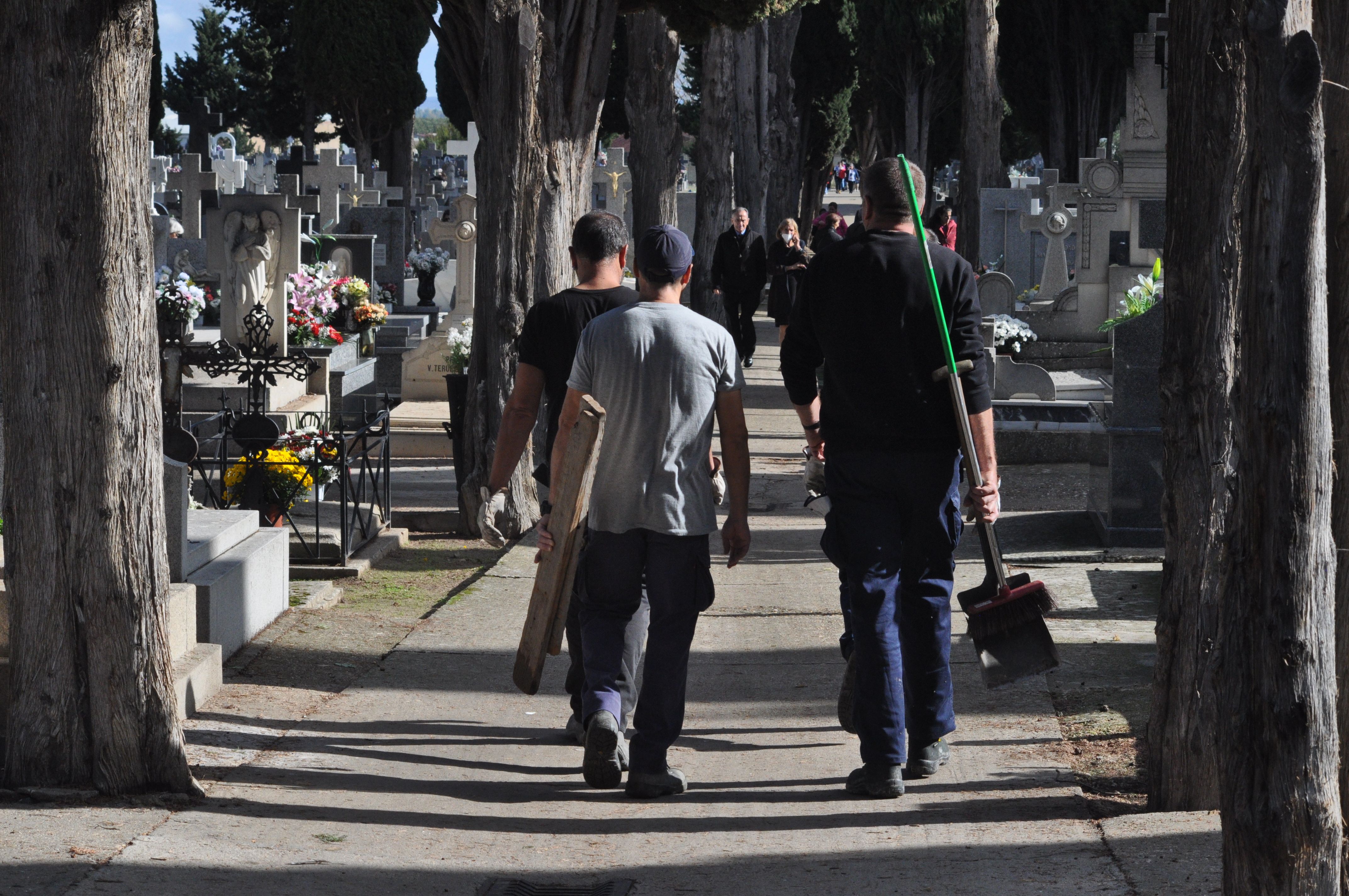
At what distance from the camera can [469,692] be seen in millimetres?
6176

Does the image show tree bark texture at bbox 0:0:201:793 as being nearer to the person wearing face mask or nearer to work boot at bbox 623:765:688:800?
work boot at bbox 623:765:688:800

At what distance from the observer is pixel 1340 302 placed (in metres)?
3.49

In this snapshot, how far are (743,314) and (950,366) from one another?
1465 centimetres

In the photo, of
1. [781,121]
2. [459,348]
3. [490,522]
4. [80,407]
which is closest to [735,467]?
[490,522]

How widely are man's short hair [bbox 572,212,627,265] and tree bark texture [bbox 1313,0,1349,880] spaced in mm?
2436

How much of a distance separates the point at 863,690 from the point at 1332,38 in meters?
2.23

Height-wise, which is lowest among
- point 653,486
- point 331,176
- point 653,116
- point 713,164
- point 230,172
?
point 653,486

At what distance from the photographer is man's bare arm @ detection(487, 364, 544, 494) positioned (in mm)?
5230

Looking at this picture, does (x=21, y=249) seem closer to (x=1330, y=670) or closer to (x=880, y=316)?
(x=880, y=316)

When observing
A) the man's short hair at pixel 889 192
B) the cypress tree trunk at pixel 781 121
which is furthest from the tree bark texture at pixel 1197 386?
the cypress tree trunk at pixel 781 121

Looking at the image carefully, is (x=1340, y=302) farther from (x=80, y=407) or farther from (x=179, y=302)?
(x=179, y=302)

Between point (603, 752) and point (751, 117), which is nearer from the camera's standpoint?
point (603, 752)

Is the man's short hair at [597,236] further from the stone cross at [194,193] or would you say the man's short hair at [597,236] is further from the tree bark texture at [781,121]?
the tree bark texture at [781,121]

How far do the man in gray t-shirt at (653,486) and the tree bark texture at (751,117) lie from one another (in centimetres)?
2048
